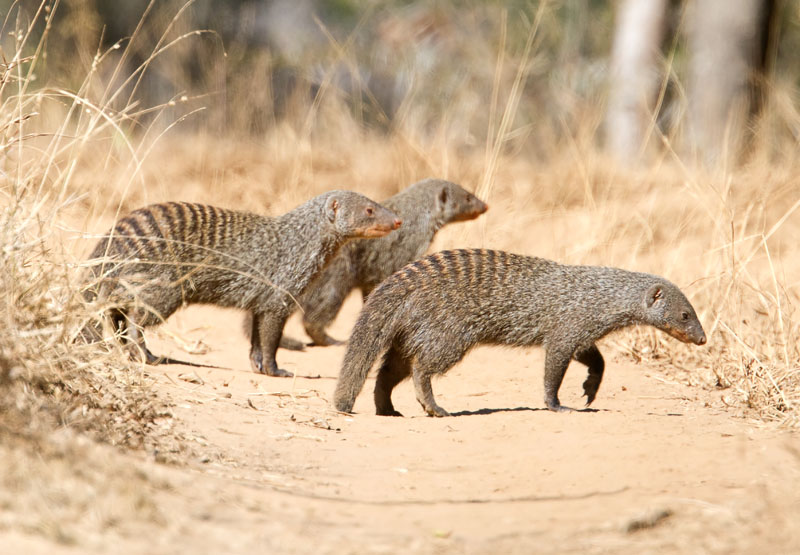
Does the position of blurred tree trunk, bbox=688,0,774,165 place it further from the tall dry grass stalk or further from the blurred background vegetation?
the tall dry grass stalk

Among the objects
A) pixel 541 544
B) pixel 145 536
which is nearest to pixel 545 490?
pixel 541 544

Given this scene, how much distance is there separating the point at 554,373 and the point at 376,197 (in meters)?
3.38

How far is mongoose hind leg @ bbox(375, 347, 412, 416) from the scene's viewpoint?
3.91 m

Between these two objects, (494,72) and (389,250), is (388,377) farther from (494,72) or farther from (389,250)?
(494,72)

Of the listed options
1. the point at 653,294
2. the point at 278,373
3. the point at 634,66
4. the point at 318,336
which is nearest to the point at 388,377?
the point at 278,373

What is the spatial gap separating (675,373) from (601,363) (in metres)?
0.60

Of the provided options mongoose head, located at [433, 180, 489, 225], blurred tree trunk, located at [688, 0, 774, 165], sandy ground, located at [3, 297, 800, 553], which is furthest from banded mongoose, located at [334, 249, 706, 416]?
blurred tree trunk, located at [688, 0, 774, 165]

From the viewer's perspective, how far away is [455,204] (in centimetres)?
558

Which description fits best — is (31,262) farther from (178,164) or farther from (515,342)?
(178,164)

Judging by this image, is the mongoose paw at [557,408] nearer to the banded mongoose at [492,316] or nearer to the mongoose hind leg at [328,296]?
the banded mongoose at [492,316]

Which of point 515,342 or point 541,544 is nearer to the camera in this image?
point 541,544

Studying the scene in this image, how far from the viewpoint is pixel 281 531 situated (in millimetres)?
2023

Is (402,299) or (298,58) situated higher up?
(298,58)

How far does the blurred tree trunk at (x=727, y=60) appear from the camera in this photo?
8977 millimetres
